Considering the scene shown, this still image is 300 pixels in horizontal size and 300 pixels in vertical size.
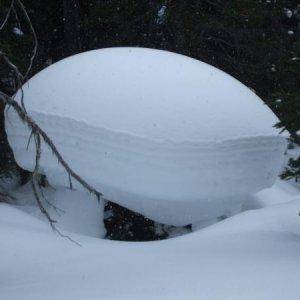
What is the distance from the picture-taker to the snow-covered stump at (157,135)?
244 inches

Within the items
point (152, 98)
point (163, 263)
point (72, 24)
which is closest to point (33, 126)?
point (163, 263)

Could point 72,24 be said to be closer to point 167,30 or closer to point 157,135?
point 167,30

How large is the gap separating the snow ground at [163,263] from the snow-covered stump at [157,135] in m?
0.60

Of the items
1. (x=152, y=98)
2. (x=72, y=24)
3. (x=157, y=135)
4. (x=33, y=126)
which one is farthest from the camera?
(x=72, y=24)

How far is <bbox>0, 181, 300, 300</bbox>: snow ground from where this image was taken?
11.7 ft

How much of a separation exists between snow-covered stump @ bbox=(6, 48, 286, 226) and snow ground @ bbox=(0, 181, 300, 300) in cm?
60

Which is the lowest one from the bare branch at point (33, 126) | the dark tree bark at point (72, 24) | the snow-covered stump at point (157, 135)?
the bare branch at point (33, 126)

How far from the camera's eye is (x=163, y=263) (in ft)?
15.3

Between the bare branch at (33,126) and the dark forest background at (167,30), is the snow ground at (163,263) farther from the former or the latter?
the dark forest background at (167,30)

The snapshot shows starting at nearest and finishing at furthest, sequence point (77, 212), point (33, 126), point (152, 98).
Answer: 1. point (33, 126)
2. point (152, 98)
3. point (77, 212)

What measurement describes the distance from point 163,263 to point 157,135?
1.92m

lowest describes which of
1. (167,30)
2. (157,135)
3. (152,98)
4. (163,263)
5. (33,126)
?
(163,263)

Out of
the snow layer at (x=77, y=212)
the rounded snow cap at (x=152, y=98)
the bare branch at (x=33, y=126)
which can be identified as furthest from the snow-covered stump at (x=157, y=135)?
the bare branch at (x=33, y=126)

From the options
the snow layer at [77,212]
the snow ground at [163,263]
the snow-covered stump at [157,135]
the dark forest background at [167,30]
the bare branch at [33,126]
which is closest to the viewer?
the bare branch at [33,126]
